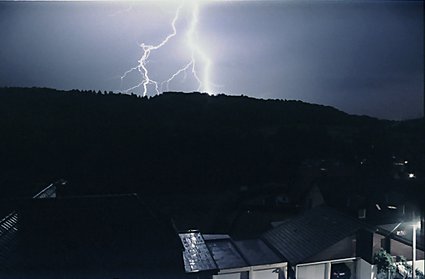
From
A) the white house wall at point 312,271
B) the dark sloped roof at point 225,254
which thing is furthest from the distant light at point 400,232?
the dark sloped roof at point 225,254

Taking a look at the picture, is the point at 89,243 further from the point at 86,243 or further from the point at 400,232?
the point at 400,232

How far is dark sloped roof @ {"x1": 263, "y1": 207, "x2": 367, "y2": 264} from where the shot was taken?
256 cm

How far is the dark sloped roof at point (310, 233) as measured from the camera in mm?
2564

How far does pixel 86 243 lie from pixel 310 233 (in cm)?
195

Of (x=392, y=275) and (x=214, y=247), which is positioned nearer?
(x=392, y=275)

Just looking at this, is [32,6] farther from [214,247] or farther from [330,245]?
[330,245]

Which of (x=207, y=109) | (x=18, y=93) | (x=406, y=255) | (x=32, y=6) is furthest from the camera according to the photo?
(x=207, y=109)

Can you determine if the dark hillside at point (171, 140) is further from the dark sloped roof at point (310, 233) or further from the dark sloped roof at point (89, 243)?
the dark sloped roof at point (310, 233)

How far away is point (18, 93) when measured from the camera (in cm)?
239

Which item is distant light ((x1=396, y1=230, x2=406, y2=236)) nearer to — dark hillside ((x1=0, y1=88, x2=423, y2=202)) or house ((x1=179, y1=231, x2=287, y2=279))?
dark hillside ((x1=0, y1=88, x2=423, y2=202))

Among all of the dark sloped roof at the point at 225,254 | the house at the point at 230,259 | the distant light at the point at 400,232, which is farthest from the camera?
the distant light at the point at 400,232

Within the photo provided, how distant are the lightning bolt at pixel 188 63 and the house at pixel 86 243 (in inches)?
40.1

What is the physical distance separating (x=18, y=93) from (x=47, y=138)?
459 millimetres

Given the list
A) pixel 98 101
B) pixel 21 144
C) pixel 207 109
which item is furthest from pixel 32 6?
pixel 207 109
